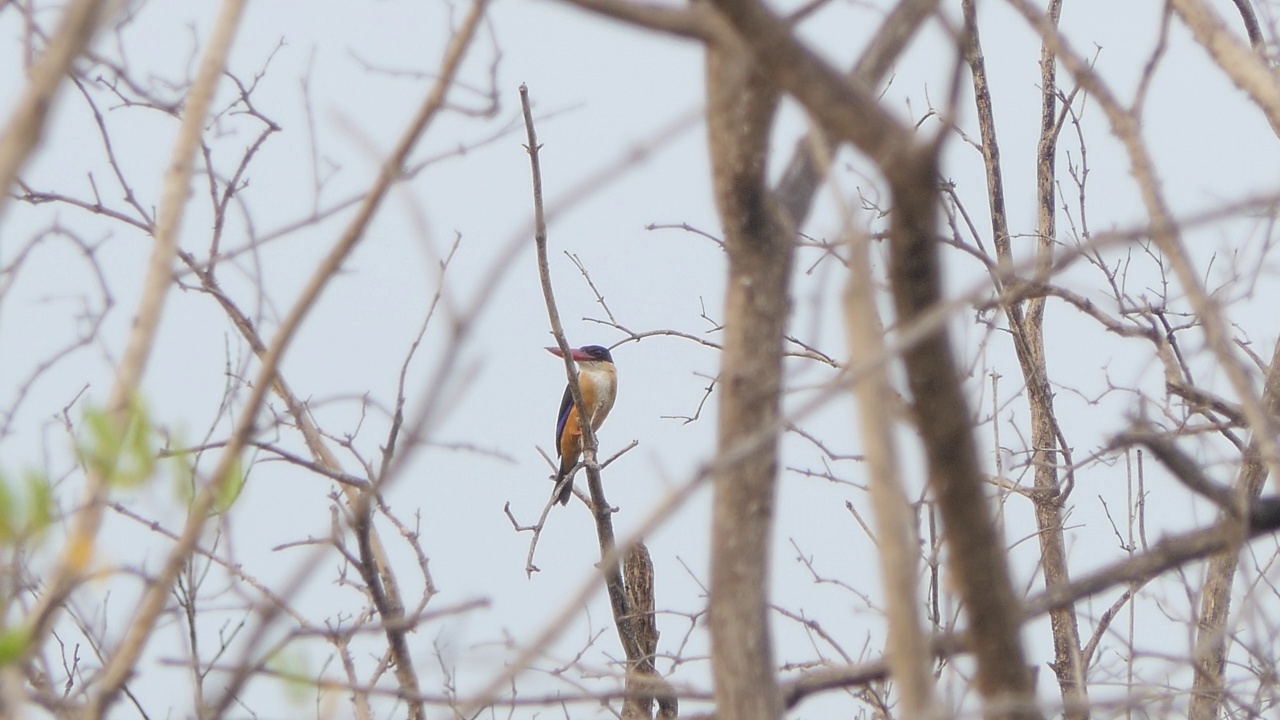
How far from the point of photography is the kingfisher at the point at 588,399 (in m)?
9.85

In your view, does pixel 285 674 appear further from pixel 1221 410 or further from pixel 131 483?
pixel 1221 410

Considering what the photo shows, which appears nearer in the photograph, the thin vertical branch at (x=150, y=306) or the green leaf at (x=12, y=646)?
the green leaf at (x=12, y=646)

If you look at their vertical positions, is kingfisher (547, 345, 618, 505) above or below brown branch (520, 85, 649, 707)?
above

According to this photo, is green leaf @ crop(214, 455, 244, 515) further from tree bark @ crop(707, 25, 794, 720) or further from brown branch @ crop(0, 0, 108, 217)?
tree bark @ crop(707, 25, 794, 720)

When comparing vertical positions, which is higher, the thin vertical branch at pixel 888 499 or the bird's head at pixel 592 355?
the bird's head at pixel 592 355

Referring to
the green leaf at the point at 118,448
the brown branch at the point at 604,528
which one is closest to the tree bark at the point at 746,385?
the green leaf at the point at 118,448

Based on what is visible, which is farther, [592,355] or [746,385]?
[592,355]

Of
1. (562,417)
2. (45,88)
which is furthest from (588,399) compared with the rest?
(45,88)

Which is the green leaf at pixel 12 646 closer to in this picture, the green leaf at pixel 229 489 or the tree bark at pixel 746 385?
the green leaf at pixel 229 489

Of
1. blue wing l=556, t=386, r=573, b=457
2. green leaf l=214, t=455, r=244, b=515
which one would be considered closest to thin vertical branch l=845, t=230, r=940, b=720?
green leaf l=214, t=455, r=244, b=515

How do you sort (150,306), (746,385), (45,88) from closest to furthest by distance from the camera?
(45,88), (150,306), (746,385)

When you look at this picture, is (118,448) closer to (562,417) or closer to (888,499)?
(888,499)

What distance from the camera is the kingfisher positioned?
985cm

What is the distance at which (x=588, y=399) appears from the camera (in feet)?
32.4
